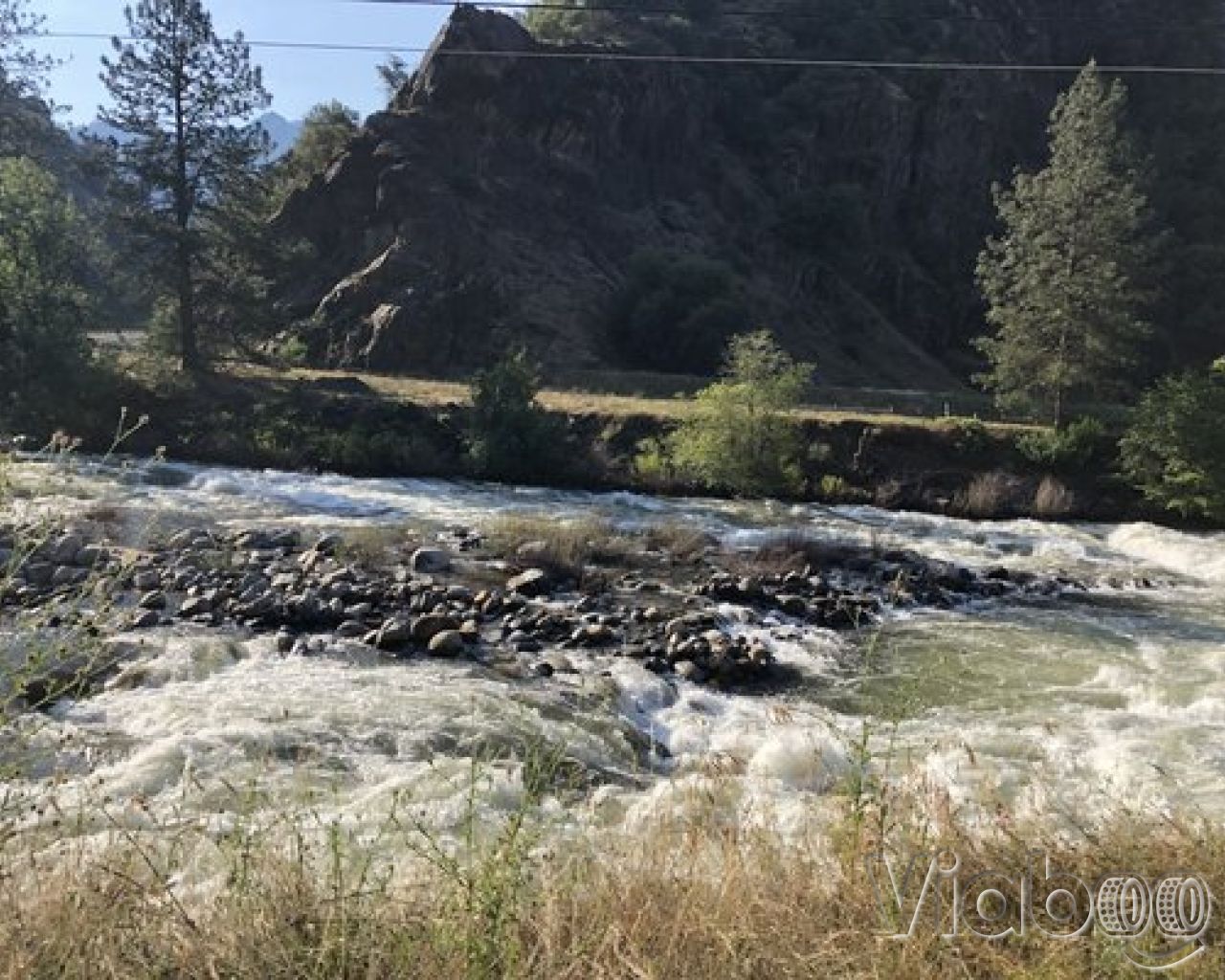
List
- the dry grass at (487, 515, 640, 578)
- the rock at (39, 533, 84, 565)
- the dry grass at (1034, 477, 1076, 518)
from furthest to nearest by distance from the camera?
1. the dry grass at (1034, 477, 1076, 518)
2. the dry grass at (487, 515, 640, 578)
3. the rock at (39, 533, 84, 565)

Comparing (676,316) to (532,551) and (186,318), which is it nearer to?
(186,318)

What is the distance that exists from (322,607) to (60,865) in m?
9.85

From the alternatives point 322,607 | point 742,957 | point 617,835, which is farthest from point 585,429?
point 742,957

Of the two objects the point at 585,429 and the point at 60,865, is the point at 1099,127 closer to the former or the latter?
the point at 585,429

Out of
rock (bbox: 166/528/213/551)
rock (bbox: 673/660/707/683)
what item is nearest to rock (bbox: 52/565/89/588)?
rock (bbox: 166/528/213/551)

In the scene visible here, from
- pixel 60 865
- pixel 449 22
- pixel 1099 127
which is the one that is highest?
pixel 449 22

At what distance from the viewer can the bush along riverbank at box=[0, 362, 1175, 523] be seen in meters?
27.0

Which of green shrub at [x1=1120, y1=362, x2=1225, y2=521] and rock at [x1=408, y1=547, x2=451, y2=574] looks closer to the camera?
rock at [x1=408, y1=547, x2=451, y2=574]

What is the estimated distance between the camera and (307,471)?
2848 centimetres

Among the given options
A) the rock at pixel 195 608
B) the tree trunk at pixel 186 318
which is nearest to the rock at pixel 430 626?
the rock at pixel 195 608

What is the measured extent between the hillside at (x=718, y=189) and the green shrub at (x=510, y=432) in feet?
53.3

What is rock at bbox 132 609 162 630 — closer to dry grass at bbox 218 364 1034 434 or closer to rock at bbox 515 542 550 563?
rock at bbox 515 542 550 563

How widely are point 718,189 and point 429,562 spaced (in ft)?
175

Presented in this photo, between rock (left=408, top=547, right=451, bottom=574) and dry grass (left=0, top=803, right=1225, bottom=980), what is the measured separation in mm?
13316
